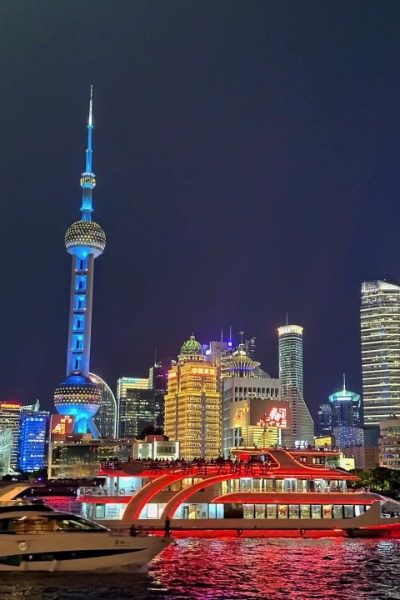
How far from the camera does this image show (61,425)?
7579 inches

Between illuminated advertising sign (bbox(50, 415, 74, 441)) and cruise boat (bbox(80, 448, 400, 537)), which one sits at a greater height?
illuminated advertising sign (bbox(50, 415, 74, 441))

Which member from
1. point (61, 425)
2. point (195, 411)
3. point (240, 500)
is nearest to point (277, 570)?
point (240, 500)

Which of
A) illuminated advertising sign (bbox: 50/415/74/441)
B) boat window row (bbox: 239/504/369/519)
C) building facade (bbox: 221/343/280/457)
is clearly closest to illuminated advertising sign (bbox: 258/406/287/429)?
building facade (bbox: 221/343/280/457)

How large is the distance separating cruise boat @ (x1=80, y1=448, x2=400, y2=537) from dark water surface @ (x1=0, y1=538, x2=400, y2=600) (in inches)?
284

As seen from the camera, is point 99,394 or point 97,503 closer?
point 97,503

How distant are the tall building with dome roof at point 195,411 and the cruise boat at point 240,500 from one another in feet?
393

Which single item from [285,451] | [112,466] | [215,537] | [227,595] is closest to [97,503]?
[112,466]

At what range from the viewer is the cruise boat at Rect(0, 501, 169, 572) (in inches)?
1192

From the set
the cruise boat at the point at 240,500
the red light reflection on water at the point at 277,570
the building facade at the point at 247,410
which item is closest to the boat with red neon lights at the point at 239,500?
the cruise boat at the point at 240,500

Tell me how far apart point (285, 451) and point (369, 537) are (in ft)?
28.8

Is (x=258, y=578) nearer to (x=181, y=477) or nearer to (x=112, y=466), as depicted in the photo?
(x=181, y=477)

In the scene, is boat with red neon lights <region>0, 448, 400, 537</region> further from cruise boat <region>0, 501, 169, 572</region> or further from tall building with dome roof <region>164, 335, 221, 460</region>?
tall building with dome roof <region>164, 335, 221, 460</region>

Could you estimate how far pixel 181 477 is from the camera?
52.6 m

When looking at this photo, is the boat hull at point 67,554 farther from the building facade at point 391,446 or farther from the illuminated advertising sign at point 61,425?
the illuminated advertising sign at point 61,425
